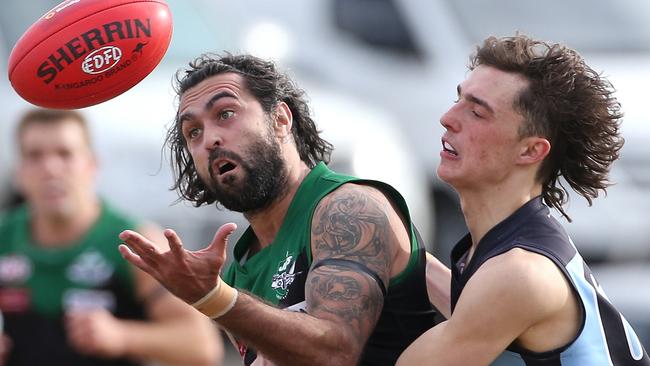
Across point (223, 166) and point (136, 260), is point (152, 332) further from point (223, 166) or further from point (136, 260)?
point (136, 260)

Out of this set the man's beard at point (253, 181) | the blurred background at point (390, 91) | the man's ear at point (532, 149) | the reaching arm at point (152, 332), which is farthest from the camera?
the blurred background at point (390, 91)

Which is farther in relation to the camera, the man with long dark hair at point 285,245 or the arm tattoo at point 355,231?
the arm tattoo at point 355,231

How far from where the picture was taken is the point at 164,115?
10773 mm

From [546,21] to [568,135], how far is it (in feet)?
25.4

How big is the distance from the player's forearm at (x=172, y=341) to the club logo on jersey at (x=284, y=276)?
249 cm

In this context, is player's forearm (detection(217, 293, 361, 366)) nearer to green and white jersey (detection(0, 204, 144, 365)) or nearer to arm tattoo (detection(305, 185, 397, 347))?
arm tattoo (detection(305, 185, 397, 347))

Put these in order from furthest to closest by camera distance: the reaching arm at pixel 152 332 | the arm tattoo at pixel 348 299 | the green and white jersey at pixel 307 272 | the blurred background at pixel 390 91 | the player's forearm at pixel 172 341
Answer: the blurred background at pixel 390 91 < the player's forearm at pixel 172 341 < the reaching arm at pixel 152 332 < the green and white jersey at pixel 307 272 < the arm tattoo at pixel 348 299

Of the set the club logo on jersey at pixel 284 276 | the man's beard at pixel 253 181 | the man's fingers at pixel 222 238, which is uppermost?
the man's beard at pixel 253 181

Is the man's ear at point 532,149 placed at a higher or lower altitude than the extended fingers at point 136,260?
higher

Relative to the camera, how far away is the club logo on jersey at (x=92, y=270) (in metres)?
8.33

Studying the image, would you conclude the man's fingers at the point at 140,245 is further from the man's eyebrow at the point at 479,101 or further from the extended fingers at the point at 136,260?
the man's eyebrow at the point at 479,101

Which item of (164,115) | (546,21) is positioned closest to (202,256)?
(164,115)

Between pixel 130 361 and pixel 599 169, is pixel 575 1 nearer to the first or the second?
Answer: pixel 130 361

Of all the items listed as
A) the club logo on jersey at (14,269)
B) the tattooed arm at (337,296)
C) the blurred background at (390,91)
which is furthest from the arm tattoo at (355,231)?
the blurred background at (390,91)
